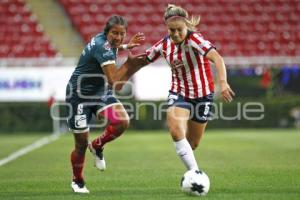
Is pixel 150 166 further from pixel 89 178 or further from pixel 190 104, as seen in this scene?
pixel 190 104

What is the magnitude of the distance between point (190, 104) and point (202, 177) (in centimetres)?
112

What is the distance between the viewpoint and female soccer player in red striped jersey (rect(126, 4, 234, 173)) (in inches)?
337

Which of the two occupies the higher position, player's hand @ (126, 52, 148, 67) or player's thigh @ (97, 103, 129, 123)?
player's hand @ (126, 52, 148, 67)

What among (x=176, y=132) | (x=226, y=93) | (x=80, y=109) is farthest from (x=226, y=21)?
(x=226, y=93)

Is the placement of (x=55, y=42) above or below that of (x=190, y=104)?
below

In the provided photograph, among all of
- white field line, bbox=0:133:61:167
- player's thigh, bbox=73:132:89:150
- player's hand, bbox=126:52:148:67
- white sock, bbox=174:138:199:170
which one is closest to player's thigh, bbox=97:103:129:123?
player's thigh, bbox=73:132:89:150

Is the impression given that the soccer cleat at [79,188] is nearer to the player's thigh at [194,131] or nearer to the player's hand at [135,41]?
the player's thigh at [194,131]

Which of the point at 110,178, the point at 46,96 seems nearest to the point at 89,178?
the point at 110,178

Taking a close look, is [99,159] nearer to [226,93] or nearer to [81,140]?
[81,140]

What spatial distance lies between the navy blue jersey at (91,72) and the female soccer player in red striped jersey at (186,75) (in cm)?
46

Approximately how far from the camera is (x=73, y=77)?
30.6 ft

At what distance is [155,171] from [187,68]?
2980mm

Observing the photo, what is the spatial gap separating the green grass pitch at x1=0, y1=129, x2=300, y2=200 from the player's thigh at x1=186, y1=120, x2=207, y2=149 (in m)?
0.61

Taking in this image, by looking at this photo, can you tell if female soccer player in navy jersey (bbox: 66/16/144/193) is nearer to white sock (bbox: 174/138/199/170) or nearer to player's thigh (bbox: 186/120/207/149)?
player's thigh (bbox: 186/120/207/149)
